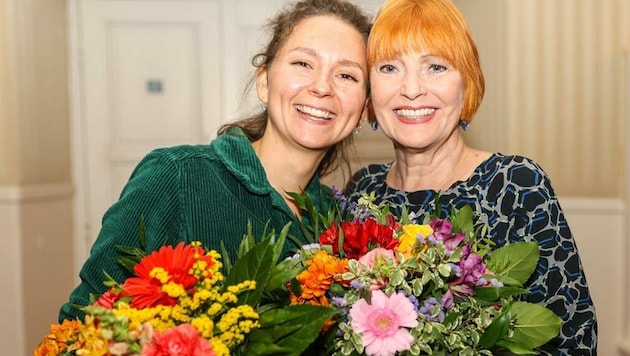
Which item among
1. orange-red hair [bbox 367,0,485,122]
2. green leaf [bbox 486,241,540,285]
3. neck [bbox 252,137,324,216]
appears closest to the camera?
green leaf [bbox 486,241,540,285]

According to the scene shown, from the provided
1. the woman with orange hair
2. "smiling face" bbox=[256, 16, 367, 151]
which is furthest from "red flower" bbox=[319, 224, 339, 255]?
"smiling face" bbox=[256, 16, 367, 151]

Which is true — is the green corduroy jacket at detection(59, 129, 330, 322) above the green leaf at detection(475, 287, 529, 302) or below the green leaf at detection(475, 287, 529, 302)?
above

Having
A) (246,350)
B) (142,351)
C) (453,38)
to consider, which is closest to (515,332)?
(246,350)

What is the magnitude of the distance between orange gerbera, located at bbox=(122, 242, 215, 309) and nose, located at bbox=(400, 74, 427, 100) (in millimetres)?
811

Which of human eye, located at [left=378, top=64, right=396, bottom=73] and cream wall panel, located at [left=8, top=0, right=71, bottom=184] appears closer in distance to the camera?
human eye, located at [left=378, top=64, right=396, bottom=73]

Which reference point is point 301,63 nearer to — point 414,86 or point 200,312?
point 414,86

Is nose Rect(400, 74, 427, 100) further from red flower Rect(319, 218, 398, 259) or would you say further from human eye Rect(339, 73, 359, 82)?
red flower Rect(319, 218, 398, 259)

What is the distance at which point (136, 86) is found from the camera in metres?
5.15

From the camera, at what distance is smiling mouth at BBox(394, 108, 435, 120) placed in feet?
5.65

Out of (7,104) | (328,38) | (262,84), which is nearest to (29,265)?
(7,104)

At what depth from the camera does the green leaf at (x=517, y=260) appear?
124cm

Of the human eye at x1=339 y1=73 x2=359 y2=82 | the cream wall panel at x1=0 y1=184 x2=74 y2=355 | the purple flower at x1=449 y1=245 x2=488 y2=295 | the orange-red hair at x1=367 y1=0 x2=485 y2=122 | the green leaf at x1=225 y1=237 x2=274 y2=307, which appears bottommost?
the cream wall panel at x1=0 y1=184 x2=74 y2=355

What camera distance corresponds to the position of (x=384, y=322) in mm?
1042

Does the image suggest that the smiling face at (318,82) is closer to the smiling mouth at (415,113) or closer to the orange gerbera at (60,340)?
the smiling mouth at (415,113)
